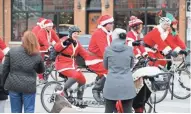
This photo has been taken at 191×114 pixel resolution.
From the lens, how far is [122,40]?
7.38 metres

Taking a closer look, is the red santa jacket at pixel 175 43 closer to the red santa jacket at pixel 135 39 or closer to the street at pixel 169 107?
the red santa jacket at pixel 135 39

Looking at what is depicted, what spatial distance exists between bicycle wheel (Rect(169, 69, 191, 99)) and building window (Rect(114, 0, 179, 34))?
1225 centimetres

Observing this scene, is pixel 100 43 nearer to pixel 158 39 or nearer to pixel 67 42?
pixel 67 42

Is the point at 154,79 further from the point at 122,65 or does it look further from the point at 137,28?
the point at 137,28

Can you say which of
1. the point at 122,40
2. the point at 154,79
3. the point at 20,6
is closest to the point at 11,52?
the point at 122,40

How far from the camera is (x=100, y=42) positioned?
9.09 m

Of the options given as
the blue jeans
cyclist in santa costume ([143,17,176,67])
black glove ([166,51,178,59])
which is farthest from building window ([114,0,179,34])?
the blue jeans

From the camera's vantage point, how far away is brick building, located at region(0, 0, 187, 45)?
24.0m

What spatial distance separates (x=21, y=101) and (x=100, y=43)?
2.15m

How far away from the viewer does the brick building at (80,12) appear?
24.0 metres

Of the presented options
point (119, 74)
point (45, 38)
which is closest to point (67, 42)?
point (119, 74)

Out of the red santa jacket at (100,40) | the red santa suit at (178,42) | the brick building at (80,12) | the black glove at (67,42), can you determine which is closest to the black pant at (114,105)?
the red santa jacket at (100,40)

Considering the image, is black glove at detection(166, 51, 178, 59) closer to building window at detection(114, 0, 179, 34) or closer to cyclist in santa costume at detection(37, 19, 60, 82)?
cyclist in santa costume at detection(37, 19, 60, 82)

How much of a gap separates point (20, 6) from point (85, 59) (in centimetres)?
1892
